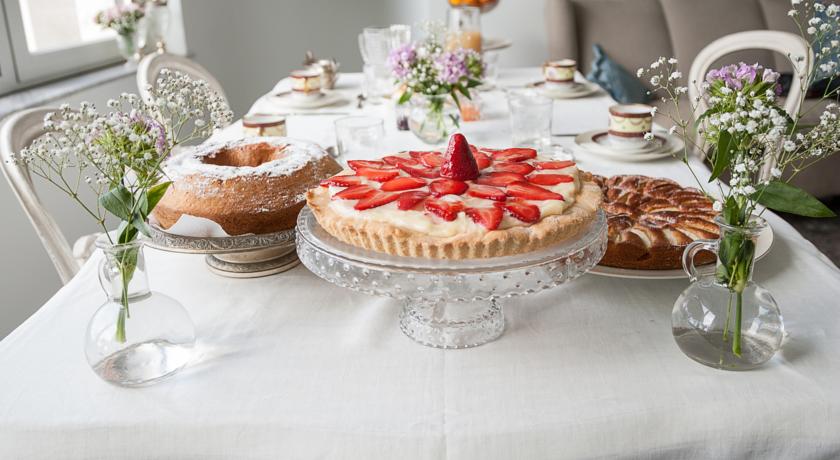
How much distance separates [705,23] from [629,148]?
266 cm

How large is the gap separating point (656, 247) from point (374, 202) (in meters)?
0.41

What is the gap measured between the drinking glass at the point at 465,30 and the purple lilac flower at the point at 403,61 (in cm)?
85

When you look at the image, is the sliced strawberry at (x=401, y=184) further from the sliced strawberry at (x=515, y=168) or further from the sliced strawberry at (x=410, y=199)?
the sliced strawberry at (x=515, y=168)

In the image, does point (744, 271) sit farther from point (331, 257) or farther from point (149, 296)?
point (149, 296)

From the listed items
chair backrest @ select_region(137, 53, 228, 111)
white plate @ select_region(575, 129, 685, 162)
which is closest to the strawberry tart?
white plate @ select_region(575, 129, 685, 162)

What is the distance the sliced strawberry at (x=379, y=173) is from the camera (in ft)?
3.21

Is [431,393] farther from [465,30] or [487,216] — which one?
[465,30]

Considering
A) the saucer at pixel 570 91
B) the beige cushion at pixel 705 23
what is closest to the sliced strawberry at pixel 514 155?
the saucer at pixel 570 91

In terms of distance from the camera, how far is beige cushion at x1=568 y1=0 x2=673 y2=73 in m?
3.82

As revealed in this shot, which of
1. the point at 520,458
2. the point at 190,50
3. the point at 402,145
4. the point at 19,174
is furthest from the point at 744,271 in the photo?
the point at 190,50

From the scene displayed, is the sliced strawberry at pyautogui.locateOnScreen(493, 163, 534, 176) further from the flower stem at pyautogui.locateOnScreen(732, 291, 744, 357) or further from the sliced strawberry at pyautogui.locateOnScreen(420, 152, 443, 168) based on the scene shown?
the flower stem at pyautogui.locateOnScreen(732, 291, 744, 357)

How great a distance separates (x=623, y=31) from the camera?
3828 mm

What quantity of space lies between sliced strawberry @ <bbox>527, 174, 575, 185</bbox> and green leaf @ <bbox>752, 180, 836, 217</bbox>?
0.26 meters

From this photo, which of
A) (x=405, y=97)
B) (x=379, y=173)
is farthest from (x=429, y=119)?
(x=379, y=173)
